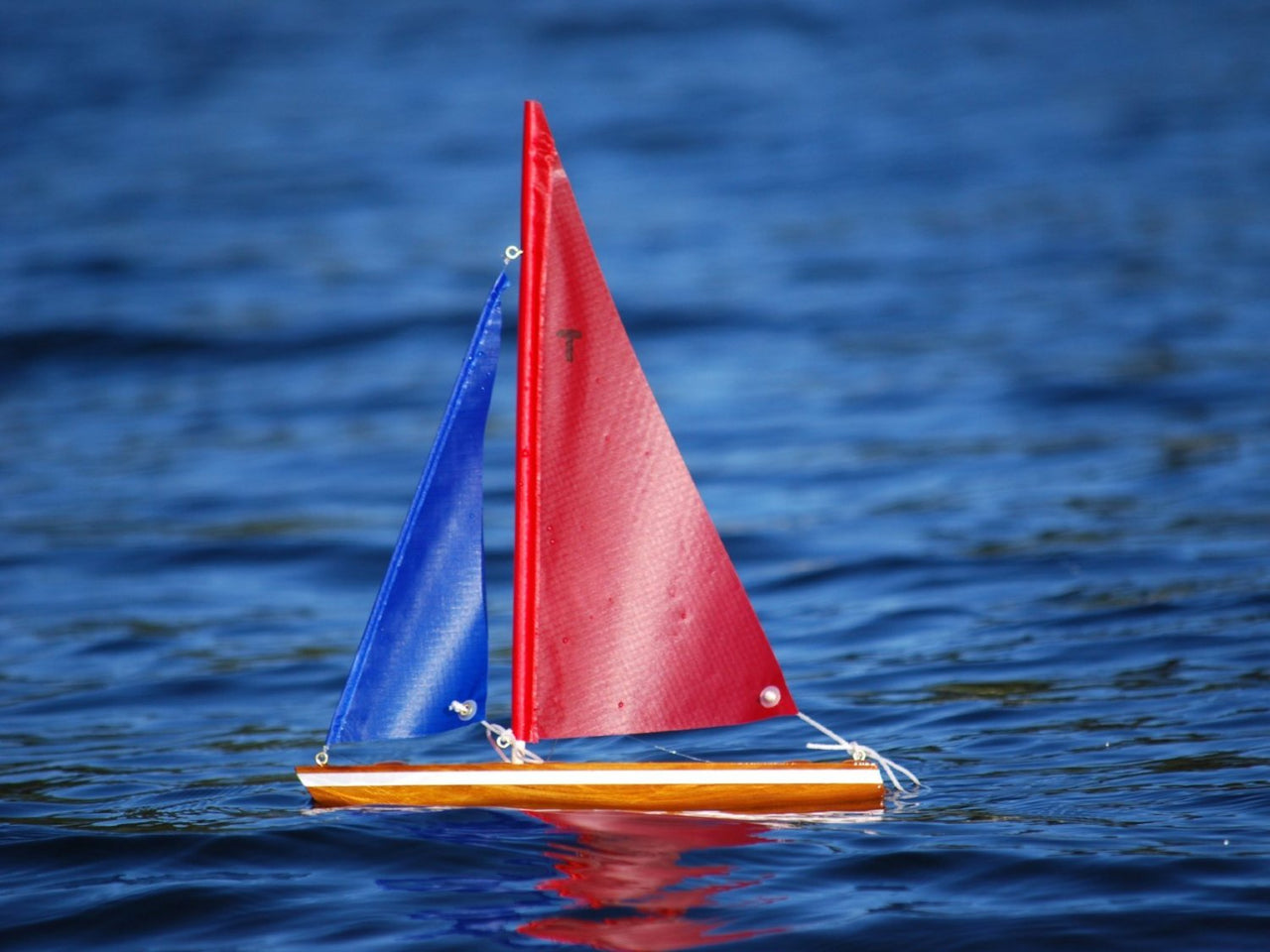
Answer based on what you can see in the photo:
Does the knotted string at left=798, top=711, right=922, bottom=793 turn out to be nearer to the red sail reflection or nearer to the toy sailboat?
the toy sailboat

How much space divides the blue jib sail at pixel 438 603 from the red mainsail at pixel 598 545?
0.83 ft

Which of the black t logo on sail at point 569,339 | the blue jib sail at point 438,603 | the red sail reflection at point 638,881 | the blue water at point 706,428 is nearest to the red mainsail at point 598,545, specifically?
the black t logo on sail at point 569,339

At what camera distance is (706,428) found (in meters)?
26.2

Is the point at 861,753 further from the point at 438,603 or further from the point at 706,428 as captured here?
the point at 706,428

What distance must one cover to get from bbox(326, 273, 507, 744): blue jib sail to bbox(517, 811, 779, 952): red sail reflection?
1.03 meters

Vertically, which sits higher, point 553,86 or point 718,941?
point 553,86

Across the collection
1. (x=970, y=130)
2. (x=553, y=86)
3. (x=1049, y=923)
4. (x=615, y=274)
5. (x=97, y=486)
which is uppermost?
(x=553, y=86)

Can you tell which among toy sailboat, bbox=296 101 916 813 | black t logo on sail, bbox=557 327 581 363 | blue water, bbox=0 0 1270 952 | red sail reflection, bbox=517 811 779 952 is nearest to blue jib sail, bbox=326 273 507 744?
toy sailboat, bbox=296 101 916 813

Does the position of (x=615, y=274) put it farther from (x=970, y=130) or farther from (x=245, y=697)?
(x=245, y=697)

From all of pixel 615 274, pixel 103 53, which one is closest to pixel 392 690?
pixel 615 274

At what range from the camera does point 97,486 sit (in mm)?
23672

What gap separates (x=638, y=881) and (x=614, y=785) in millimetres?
601

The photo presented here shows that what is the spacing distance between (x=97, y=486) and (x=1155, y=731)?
1628cm

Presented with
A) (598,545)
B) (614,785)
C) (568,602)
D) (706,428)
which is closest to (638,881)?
(614,785)
